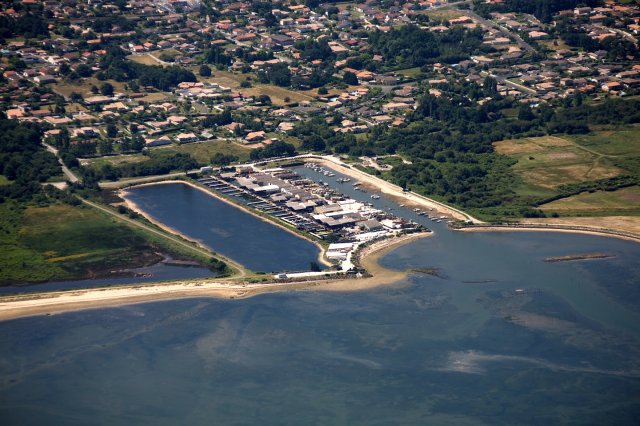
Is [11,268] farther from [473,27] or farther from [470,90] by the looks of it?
[473,27]

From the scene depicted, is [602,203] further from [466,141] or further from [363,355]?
[363,355]

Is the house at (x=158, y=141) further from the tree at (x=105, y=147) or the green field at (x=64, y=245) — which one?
the green field at (x=64, y=245)

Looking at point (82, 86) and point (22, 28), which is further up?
point (22, 28)

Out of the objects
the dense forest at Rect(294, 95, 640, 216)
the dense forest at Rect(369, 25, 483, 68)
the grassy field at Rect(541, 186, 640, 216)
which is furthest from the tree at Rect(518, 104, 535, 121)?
the dense forest at Rect(369, 25, 483, 68)

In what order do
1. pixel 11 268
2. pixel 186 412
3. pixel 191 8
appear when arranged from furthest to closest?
pixel 191 8
pixel 11 268
pixel 186 412

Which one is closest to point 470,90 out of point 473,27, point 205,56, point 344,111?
point 344,111

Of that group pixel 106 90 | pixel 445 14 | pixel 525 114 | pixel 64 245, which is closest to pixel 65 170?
pixel 64 245

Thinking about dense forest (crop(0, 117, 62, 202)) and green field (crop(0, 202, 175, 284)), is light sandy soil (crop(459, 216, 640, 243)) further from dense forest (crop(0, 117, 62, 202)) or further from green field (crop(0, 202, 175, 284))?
dense forest (crop(0, 117, 62, 202))
